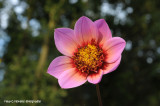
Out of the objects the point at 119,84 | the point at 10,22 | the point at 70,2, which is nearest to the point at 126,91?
the point at 119,84

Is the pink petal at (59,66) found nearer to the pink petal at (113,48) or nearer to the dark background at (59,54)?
the pink petal at (113,48)

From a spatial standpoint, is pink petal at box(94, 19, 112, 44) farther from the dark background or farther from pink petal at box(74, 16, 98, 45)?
the dark background

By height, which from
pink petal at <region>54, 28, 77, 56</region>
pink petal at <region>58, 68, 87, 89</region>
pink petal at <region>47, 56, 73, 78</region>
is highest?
pink petal at <region>54, 28, 77, 56</region>

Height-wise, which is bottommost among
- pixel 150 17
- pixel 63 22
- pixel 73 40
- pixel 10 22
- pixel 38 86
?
pixel 38 86

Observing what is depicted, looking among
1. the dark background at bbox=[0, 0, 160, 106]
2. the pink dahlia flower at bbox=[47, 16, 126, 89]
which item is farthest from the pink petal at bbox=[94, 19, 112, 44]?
the dark background at bbox=[0, 0, 160, 106]

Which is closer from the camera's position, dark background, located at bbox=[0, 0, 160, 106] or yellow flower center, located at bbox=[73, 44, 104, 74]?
yellow flower center, located at bbox=[73, 44, 104, 74]

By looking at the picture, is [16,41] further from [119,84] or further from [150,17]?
[150,17]
